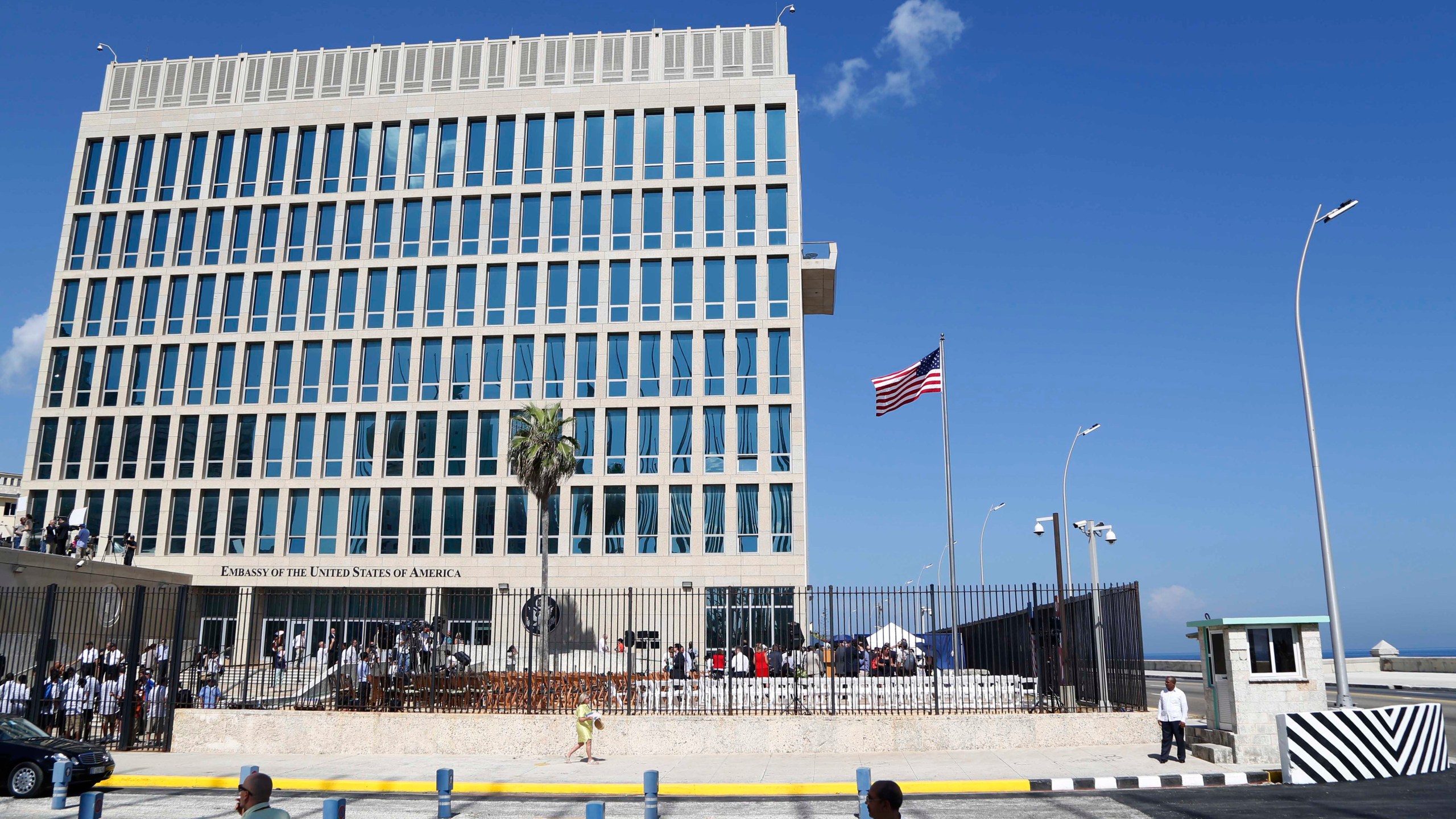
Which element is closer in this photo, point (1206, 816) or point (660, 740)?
point (1206, 816)

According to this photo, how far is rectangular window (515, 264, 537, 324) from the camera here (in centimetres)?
4669

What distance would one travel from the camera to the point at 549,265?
47.2m

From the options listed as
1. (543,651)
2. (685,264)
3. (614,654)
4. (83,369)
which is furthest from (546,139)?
(543,651)

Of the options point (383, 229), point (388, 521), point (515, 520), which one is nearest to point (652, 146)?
point (383, 229)

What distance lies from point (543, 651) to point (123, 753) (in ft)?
27.6

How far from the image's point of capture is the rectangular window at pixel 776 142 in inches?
1855

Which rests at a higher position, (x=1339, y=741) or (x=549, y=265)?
(x=549, y=265)

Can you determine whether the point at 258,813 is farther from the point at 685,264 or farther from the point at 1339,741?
the point at 685,264

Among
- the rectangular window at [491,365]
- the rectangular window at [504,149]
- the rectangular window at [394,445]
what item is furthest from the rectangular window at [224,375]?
the rectangular window at [504,149]

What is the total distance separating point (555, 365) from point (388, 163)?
43.3 feet

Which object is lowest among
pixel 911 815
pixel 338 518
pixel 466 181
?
pixel 911 815

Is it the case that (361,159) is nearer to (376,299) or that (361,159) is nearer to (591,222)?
(376,299)

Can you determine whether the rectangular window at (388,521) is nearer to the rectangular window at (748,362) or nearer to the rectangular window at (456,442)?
the rectangular window at (456,442)

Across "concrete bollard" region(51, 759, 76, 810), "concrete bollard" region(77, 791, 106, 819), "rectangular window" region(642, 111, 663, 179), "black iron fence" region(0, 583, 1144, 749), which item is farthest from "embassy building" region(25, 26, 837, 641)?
"concrete bollard" region(77, 791, 106, 819)
